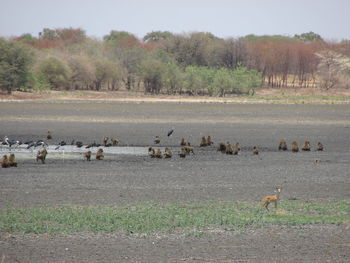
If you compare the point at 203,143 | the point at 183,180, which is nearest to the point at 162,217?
the point at 183,180

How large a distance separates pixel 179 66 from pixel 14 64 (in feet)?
98.0

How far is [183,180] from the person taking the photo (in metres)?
20.2

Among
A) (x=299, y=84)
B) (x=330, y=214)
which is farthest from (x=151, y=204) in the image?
(x=299, y=84)

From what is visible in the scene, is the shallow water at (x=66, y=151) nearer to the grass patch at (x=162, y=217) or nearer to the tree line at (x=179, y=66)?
the grass patch at (x=162, y=217)

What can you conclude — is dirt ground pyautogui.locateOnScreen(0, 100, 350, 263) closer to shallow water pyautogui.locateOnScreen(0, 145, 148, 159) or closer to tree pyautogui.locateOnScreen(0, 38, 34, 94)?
shallow water pyautogui.locateOnScreen(0, 145, 148, 159)

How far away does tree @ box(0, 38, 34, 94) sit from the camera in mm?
61625

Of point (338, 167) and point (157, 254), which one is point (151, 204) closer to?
point (157, 254)

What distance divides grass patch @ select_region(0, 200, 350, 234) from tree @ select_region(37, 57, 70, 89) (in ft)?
184

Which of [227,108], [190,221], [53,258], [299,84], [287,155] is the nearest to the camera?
[53,258]

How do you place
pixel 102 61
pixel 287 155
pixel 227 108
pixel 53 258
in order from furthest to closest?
1. pixel 102 61
2. pixel 227 108
3. pixel 287 155
4. pixel 53 258

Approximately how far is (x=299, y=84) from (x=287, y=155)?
212 ft

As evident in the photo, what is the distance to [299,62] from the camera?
97062mm

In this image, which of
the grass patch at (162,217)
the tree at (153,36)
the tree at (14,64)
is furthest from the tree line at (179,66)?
the grass patch at (162,217)

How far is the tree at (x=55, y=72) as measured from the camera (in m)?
70.9
